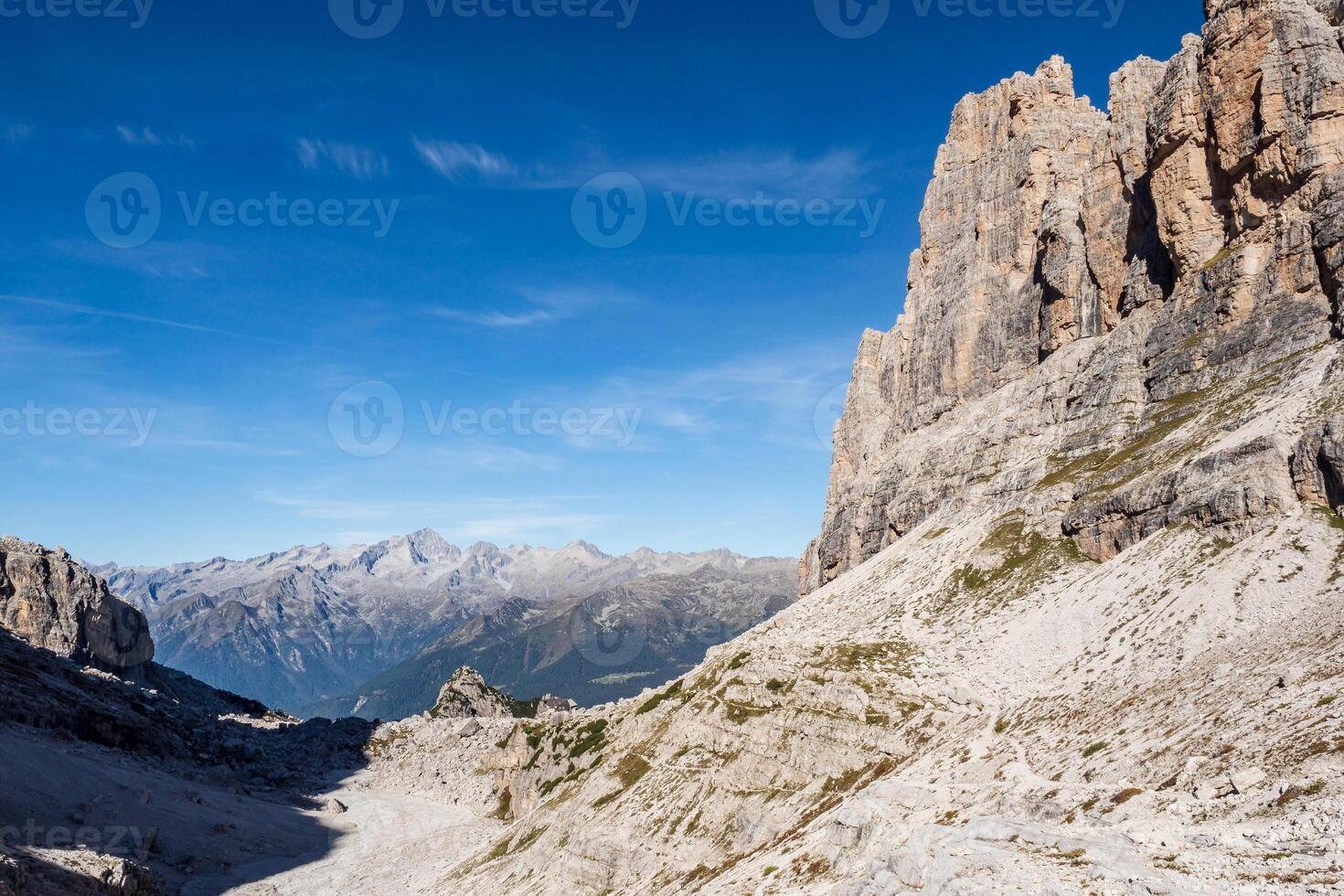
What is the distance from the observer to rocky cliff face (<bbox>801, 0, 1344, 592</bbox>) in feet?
291

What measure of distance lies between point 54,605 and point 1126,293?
232 meters

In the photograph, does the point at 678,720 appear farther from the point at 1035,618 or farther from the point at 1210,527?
the point at 1210,527

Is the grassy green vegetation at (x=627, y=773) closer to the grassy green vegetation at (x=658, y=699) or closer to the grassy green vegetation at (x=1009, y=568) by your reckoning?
the grassy green vegetation at (x=658, y=699)

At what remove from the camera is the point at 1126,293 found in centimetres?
12794

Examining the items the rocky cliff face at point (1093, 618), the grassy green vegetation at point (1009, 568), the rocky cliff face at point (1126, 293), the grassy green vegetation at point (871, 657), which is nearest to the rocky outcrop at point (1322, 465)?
the rocky cliff face at point (1093, 618)

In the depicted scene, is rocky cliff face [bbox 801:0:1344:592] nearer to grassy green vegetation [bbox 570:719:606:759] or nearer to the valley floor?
grassy green vegetation [bbox 570:719:606:759]

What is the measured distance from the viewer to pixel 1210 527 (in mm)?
71875

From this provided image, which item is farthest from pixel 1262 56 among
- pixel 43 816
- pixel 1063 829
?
pixel 43 816

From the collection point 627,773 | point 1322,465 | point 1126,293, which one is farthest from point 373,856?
point 1126,293

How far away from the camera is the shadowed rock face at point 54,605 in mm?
182375

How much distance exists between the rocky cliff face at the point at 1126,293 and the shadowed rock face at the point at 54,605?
173m

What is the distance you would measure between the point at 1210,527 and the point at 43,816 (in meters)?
113

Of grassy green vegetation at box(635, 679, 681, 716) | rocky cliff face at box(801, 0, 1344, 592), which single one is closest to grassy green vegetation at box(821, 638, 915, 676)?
grassy green vegetation at box(635, 679, 681, 716)

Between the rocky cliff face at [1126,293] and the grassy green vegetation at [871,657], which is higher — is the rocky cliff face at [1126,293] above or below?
above
